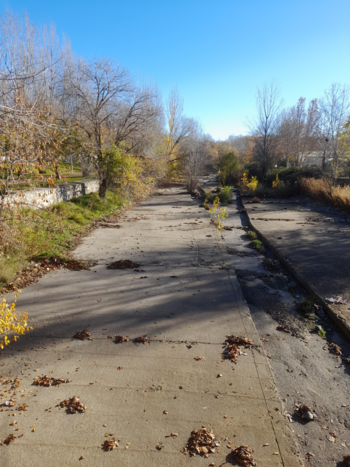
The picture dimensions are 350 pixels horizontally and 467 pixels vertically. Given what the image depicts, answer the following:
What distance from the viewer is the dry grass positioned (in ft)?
48.2

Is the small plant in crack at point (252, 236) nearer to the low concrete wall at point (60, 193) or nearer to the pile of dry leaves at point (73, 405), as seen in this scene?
the low concrete wall at point (60, 193)

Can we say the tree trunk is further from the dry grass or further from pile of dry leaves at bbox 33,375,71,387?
pile of dry leaves at bbox 33,375,71,387

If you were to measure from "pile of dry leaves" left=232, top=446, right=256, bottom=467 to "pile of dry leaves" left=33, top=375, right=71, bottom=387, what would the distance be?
181 cm

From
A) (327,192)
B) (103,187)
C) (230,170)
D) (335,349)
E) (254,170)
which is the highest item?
(230,170)

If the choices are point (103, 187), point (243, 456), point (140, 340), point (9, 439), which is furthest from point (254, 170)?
point (9, 439)

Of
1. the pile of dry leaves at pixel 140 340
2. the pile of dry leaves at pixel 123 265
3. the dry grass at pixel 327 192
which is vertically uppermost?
the dry grass at pixel 327 192

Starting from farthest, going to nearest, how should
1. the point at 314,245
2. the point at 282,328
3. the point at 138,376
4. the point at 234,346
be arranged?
the point at 314,245, the point at 282,328, the point at 234,346, the point at 138,376

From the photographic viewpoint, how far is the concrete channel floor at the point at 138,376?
246cm

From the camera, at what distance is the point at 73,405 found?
285 cm

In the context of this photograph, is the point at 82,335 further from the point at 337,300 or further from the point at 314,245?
the point at 314,245

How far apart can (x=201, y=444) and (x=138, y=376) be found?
1084mm

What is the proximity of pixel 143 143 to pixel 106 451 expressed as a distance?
15046mm

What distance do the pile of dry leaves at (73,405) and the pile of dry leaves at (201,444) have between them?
1011mm

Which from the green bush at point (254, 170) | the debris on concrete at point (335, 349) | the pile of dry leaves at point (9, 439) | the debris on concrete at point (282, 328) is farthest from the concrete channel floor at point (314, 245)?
the green bush at point (254, 170)
